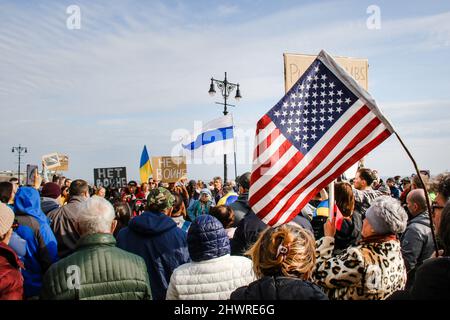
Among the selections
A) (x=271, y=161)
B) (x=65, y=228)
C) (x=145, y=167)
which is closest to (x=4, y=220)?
(x=65, y=228)

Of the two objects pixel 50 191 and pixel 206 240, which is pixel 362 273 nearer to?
pixel 206 240

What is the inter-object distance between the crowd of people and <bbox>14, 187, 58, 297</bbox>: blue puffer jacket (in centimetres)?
1

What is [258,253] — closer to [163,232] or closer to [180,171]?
[163,232]

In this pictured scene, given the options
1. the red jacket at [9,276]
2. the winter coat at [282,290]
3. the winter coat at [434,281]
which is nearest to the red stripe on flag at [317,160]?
the winter coat at [282,290]

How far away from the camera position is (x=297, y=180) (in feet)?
13.2

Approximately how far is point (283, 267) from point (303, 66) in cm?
652

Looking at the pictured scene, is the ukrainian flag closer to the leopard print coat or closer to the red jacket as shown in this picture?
the red jacket

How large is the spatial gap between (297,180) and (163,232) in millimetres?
1546

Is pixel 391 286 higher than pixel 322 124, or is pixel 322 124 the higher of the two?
pixel 322 124

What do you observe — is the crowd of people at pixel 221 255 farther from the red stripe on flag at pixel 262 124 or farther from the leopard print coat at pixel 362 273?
the red stripe on flag at pixel 262 124
